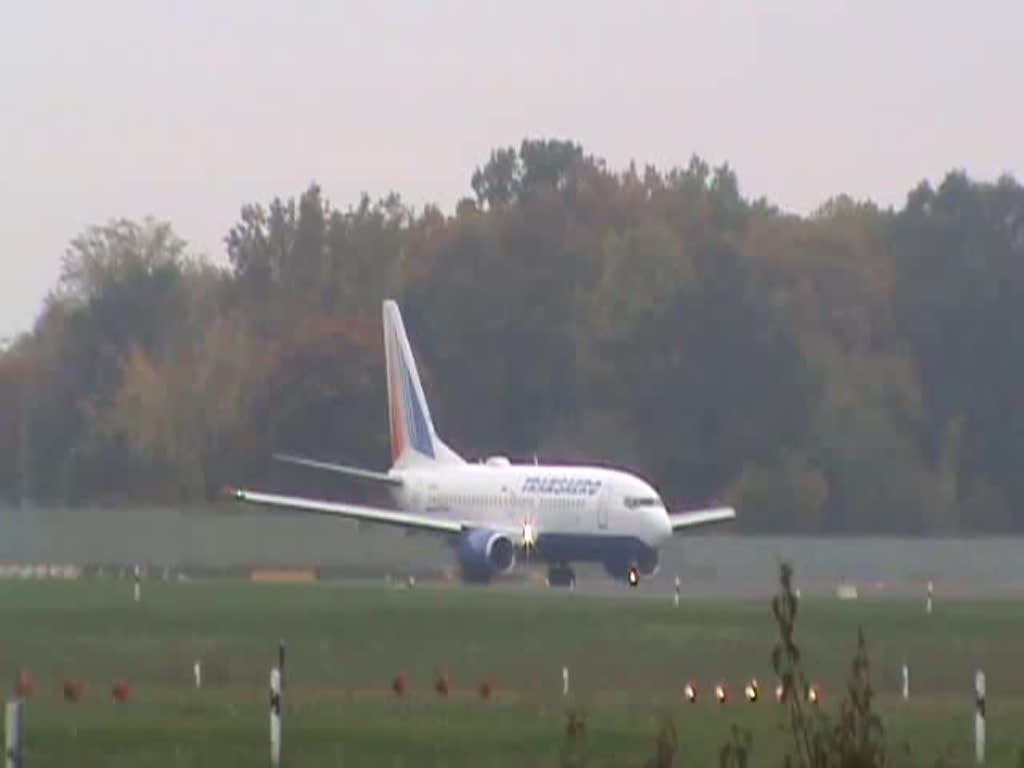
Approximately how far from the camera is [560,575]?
203 feet

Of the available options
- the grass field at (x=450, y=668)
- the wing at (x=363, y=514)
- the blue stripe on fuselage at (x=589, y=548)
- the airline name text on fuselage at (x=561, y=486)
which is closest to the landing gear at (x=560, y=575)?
the blue stripe on fuselage at (x=589, y=548)

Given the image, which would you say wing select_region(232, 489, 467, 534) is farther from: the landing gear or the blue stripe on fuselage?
the landing gear

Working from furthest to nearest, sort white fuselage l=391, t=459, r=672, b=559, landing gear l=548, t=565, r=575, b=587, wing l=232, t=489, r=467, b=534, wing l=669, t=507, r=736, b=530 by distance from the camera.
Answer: wing l=669, t=507, r=736, b=530, landing gear l=548, t=565, r=575, b=587, wing l=232, t=489, r=467, b=534, white fuselage l=391, t=459, r=672, b=559

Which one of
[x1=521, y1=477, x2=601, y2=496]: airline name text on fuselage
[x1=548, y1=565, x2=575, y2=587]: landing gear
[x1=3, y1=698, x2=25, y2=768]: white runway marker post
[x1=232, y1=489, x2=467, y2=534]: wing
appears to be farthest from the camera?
[x1=548, y1=565, x2=575, y2=587]: landing gear

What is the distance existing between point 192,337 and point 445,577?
1932 centimetres

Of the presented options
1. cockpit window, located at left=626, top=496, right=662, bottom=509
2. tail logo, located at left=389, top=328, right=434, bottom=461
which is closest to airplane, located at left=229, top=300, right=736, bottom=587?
cockpit window, located at left=626, top=496, right=662, bottom=509

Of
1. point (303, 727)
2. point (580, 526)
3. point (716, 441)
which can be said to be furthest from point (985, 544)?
point (303, 727)

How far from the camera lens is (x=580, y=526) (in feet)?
196

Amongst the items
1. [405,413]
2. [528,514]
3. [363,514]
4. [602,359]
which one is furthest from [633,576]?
[602,359]

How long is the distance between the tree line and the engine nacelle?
12.0 m

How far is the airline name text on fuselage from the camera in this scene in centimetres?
5960

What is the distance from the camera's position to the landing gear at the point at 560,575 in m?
61.5

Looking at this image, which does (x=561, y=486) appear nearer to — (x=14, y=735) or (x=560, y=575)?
(x=560, y=575)

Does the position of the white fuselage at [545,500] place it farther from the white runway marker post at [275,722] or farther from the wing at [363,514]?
the white runway marker post at [275,722]
